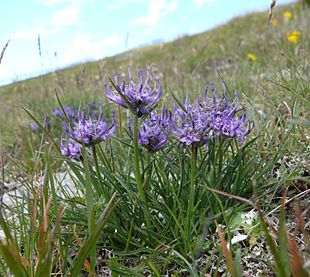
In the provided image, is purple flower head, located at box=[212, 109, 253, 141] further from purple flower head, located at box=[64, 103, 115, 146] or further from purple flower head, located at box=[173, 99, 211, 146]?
purple flower head, located at box=[64, 103, 115, 146]

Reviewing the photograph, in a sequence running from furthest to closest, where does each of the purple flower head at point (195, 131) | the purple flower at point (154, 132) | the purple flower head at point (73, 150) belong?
1. the purple flower head at point (73, 150)
2. the purple flower at point (154, 132)
3. the purple flower head at point (195, 131)

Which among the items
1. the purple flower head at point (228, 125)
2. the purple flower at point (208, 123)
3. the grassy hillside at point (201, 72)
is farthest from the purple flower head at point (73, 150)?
the grassy hillside at point (201, 72)

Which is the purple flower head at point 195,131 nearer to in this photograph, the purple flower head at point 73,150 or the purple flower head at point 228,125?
the purple flower head at point 228,125

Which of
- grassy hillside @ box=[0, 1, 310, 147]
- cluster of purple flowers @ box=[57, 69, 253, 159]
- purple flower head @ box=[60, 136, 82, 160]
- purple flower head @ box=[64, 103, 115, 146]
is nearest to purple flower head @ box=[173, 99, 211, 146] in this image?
cluster of purple flowers @ box=[57, 69, 253, 159]

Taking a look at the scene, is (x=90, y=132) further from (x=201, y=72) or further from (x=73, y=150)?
(x=201, y=72)

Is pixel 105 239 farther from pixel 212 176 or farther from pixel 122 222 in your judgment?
pixel 212 176

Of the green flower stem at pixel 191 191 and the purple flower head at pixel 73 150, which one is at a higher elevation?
the purple flower head at pixel 73 150

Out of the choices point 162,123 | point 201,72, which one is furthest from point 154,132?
point 201,72
